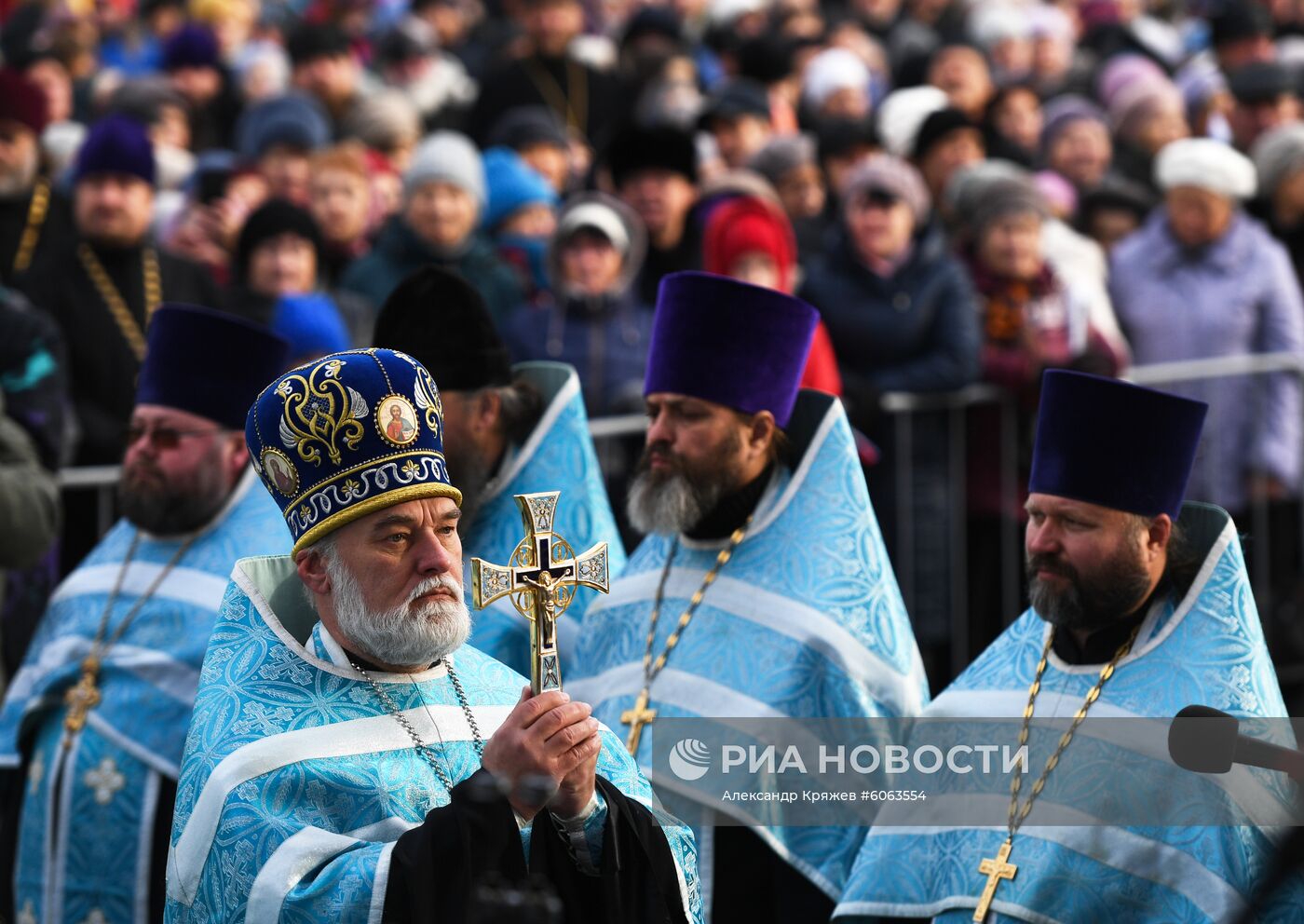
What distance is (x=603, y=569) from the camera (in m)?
4.10

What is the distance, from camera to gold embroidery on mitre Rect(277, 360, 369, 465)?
4.28 meters

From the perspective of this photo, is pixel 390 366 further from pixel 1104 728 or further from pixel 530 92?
pixel 530 92

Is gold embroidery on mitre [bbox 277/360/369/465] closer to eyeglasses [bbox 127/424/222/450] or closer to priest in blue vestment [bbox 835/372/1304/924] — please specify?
priest in blue vestment [bbox 835/372/1304/924]

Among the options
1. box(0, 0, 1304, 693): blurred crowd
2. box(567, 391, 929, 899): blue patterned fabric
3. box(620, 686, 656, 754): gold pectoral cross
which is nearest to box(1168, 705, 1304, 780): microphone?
box(567, 391, 929, 899): blue patterned fabric

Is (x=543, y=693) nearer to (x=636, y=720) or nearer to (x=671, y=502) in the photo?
(x=636, y=720)

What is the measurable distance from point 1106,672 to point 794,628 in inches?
37.9

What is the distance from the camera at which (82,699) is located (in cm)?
605

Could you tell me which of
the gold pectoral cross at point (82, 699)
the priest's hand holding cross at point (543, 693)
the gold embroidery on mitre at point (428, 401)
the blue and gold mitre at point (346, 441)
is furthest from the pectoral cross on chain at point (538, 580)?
the gold pectoral cross at point (82, 699)

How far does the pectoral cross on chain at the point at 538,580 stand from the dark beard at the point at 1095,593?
4.94ft

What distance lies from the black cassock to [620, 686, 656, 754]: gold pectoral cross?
1.51m

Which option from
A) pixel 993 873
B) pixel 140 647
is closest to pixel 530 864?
pixel 993 873

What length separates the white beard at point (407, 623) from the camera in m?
4.19

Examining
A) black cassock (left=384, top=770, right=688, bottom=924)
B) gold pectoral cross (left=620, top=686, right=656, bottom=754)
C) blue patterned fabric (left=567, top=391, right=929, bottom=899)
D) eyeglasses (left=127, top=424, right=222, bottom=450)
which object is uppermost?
eyeglasses (left=127, top=424, right=222, bottom=450)

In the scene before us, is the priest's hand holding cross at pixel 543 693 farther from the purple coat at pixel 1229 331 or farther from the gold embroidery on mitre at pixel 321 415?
the purple coat at pixel 1229 331
